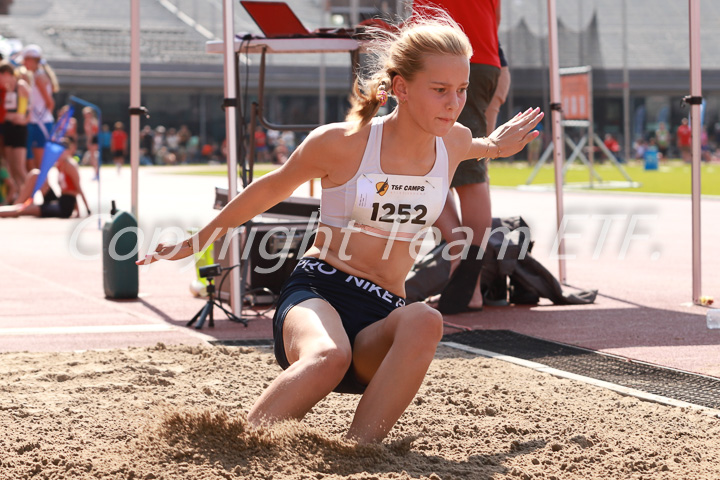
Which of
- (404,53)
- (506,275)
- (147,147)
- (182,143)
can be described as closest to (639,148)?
(182,143)

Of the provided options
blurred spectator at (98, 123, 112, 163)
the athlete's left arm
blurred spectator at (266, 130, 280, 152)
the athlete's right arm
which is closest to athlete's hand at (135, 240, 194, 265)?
the athlete's right arm

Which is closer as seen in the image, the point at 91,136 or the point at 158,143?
the point at 91,136

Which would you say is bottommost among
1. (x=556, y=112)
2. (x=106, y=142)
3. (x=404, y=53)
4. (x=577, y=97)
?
(x=404, y=53)

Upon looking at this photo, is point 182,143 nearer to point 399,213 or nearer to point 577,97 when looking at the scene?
point 577,97

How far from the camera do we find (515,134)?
14.3 ft

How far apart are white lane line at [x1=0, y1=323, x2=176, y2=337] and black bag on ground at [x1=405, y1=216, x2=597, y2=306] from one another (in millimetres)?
1673

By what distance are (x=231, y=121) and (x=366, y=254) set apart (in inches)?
120

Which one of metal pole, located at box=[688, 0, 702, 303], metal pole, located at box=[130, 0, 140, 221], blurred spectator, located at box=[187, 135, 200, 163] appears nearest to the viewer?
metal pole, located at box=[688, 0, 702, 303]

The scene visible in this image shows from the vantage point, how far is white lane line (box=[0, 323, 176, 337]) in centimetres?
634

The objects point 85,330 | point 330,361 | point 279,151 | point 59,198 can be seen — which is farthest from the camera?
point 279,151

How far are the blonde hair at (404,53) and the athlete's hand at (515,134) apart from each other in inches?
22.2

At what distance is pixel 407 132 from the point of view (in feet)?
12.5

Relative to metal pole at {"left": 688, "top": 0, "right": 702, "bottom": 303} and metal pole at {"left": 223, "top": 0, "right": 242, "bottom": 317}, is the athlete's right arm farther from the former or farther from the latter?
metal pole at {"left": 688, "top": 0, "right": 702, "bottom": 303}

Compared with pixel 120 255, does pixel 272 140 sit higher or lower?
higher
